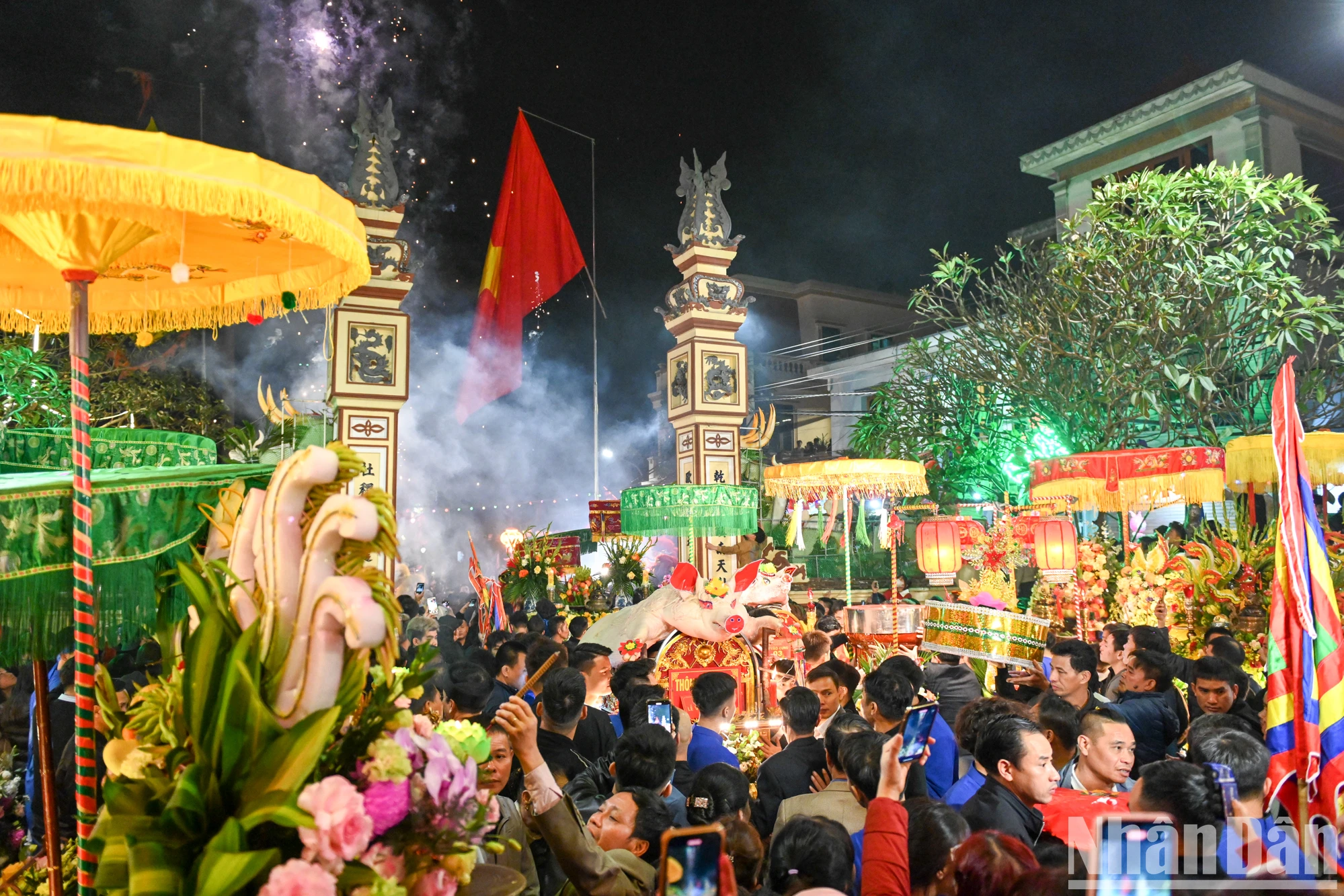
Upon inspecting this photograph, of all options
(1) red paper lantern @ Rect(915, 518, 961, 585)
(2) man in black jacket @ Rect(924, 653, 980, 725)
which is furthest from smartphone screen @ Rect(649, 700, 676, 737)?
(1) red paper lantern @ Rect(915, 518, 961, 585)

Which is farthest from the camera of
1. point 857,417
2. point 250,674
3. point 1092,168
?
point 857,417

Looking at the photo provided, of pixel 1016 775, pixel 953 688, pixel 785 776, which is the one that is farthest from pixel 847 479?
pixel 1016 775

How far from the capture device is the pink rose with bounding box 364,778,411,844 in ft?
6.15

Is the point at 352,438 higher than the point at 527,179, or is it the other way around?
the point at 527,179

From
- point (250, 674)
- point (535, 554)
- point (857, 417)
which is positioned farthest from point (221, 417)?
point (857, 417)

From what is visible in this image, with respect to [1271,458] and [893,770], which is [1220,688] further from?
[1271,458]

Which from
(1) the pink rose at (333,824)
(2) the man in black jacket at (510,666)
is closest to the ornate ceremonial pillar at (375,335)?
(2) the man in black jacket at (510,666)

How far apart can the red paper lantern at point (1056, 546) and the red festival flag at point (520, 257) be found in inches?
258

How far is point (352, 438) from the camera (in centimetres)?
1018

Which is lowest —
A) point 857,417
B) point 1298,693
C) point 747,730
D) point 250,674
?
point 747,730

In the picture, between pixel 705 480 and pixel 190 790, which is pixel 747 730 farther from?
pixel 705 480

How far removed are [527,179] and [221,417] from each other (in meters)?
5.21

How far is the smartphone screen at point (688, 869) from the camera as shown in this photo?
63.1 inches

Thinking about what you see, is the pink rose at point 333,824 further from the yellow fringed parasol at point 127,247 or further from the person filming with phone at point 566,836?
the yellow fringed parasol at point 127,247
